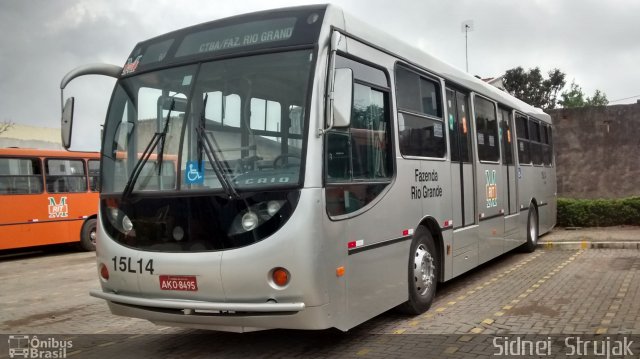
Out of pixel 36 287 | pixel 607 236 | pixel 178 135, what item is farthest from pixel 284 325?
pixel 607 236

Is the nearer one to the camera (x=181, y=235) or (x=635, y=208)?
(x=181, y=235)

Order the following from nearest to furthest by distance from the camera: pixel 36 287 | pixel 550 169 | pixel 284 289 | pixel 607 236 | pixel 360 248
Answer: pixel 284 289 → pixel 360 248 → pixel 36 287 → pixel 607 236 → pixel 550 169

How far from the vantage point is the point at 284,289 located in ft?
14.1

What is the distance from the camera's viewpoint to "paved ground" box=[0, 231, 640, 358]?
205 inches

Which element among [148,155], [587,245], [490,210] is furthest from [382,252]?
[587,245]

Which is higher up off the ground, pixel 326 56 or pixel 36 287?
pixel 326 56

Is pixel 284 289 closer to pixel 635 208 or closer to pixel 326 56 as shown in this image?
pixel 326 56

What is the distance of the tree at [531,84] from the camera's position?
57.5m

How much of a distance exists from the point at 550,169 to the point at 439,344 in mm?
10099

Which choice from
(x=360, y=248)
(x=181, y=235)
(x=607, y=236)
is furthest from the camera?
(x=607, y=236)

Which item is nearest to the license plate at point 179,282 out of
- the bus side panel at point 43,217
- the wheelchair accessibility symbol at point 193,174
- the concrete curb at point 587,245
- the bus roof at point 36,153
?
the wheelchair accessibility symbol at point 193,174

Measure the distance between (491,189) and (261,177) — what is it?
5.52m

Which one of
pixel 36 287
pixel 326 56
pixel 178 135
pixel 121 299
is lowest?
pixel 36 287

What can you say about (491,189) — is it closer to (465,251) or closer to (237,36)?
(465,251)
